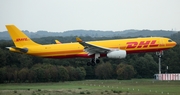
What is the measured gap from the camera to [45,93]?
89938 mm

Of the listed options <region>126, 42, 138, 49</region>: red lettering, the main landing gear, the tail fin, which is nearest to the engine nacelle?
<region>126, 42, 138, 49</region>: red lettering

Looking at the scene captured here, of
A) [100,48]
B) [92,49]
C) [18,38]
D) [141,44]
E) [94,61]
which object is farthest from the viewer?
[18,38]

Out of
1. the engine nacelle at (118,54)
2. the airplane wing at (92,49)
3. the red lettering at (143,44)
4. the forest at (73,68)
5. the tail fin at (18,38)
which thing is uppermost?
the tail fin at (18,38)

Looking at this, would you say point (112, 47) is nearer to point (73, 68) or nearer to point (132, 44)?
point (132, 44)

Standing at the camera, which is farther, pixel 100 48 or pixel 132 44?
pixel 100 48

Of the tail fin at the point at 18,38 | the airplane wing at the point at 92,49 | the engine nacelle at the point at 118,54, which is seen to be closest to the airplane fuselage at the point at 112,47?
the airplane wing at the point at 92,49

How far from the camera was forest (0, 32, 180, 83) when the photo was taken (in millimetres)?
128375

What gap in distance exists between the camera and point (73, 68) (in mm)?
139625

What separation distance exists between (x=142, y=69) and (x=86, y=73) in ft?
53.0

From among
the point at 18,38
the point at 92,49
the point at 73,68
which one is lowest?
the point at 73,68

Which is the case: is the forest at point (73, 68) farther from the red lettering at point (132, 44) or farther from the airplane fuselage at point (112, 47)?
the red lettering at point (132, 44)

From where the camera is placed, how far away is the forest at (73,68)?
128375mm

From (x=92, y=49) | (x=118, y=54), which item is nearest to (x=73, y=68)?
(x=92, y=49)

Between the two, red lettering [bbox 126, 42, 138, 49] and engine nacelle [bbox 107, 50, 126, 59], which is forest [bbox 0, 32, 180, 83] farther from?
red lettering [bbox 126, 42, 138, 49]
